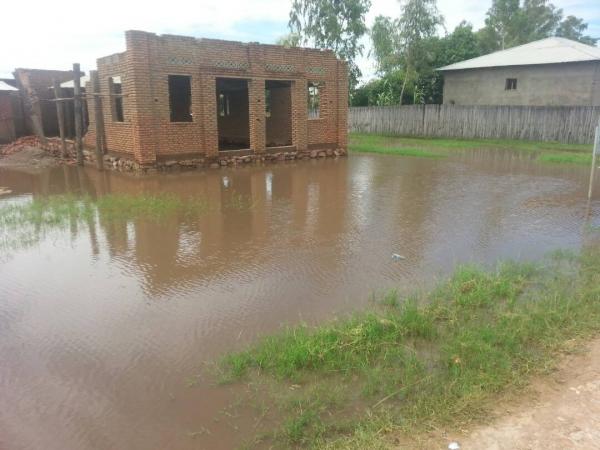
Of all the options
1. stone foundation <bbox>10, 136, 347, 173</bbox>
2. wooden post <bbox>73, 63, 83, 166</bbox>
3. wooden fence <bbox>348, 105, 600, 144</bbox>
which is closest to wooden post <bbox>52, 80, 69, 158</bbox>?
stone foundation <bbox>10, 136, 347, 173</bbox>

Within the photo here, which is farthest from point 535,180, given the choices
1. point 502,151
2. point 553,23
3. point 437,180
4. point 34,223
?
point 553,23

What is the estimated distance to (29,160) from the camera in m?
17.6

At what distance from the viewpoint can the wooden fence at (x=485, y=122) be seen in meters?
20.8

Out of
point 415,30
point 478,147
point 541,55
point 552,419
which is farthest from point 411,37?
point 552,419

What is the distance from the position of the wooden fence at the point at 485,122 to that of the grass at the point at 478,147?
576mm

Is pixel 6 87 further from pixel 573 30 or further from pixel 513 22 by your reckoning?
pixel 573 30

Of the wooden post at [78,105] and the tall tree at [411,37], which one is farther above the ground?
the tall tree at [411,37]

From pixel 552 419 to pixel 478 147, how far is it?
19732 millimetres

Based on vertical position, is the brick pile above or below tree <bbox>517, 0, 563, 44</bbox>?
below

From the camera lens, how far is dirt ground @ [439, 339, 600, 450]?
9.21ft

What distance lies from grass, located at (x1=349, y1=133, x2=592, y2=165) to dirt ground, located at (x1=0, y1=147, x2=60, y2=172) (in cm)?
1152

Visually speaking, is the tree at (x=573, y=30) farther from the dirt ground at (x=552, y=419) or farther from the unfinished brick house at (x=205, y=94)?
the dirt ground at (x=552, y=419)

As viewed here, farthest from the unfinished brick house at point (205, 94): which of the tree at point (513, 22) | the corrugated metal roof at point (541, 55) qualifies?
the tree at point (513, 22)

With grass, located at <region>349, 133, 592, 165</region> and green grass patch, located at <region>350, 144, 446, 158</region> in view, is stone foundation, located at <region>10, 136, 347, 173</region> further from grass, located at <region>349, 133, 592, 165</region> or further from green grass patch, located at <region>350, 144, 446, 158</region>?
grass, located at <region>349, 133, 592, 165</region>
